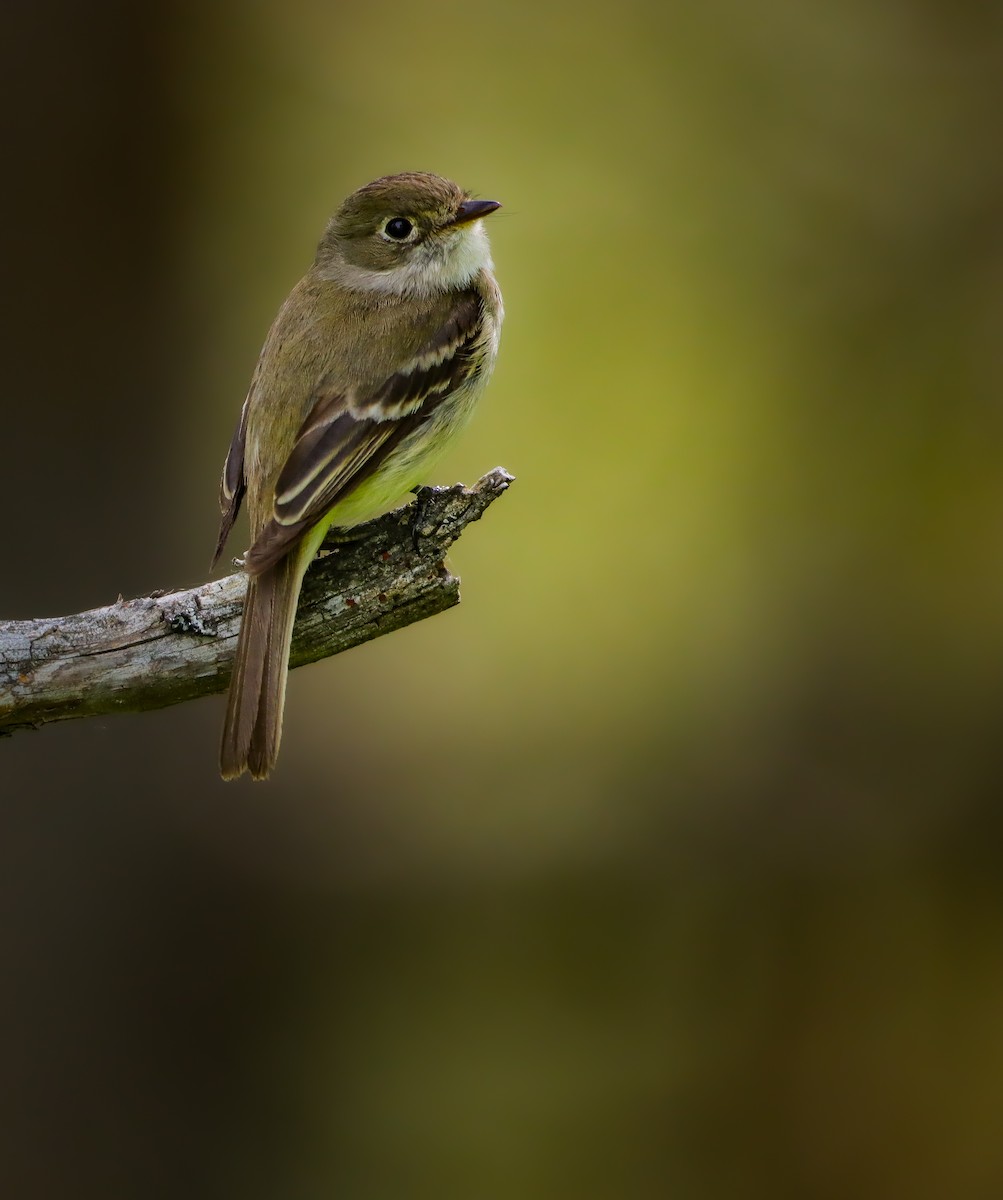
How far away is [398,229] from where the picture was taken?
4.93 m

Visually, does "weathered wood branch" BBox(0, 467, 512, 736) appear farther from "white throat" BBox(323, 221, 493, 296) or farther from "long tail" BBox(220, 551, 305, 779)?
"white throat" BBox(323, 221, 493, 296)

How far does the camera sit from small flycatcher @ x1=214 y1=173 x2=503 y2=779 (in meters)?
3.84

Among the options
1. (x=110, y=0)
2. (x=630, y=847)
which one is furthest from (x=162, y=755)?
(x=110, y=0)

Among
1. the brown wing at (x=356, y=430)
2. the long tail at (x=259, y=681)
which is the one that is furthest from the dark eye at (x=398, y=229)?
the long tail at (x=259, y=681)

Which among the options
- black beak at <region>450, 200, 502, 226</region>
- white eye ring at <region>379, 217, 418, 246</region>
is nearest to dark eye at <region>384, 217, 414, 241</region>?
white eye ring at <region>379, 217, 418, 246</region>

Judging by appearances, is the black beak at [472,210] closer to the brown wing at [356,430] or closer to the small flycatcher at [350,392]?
the small flycatcher at [350,392]

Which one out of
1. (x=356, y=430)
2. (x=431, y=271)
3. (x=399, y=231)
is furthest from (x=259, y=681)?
(x=399, y=231)

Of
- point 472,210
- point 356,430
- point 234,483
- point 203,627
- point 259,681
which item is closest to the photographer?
point 259,681

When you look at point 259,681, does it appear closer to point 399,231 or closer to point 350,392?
point 350,392

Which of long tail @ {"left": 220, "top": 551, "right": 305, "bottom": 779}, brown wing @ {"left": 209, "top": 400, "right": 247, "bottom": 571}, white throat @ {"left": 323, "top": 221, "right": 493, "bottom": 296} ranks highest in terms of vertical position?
white throat @ {"left": 323, "top": 221, "right": 493, "bottom": 296}

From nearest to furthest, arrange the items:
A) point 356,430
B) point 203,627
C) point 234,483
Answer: point 203,627
point 356,430
point 234,483

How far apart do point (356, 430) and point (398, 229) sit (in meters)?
1.02

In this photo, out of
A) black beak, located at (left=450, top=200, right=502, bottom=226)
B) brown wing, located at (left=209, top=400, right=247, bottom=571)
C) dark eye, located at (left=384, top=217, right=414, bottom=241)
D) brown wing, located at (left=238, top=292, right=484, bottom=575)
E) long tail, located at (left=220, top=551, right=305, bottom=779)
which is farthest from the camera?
dark eye, located at (left=384, top=217, right=414, bottom=241)

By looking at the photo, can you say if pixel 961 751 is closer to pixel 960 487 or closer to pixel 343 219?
pixel 960 487
